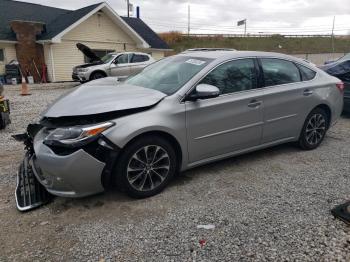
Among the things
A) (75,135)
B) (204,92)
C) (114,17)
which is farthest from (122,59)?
(75,135)

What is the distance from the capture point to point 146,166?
134 inches

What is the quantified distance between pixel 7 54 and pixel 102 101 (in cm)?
1865

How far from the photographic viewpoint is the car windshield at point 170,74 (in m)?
3.84

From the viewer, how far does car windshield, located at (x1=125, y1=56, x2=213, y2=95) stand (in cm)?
384

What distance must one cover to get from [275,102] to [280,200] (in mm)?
1526

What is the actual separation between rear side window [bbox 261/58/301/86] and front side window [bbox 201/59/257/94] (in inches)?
9.8

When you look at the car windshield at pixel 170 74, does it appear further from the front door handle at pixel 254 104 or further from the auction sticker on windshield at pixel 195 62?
the front door handle at pixel 254 104

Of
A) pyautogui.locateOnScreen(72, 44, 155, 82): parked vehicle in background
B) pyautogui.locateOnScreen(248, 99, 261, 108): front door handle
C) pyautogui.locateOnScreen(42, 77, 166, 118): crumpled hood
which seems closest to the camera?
pyautogui.locateOnScreen(42, 77, 166, 118): crumpled hood

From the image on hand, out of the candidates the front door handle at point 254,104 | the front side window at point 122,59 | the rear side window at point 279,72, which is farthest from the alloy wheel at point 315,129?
the front side window at point 122,59

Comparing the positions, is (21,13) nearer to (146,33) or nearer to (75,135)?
(146,33)

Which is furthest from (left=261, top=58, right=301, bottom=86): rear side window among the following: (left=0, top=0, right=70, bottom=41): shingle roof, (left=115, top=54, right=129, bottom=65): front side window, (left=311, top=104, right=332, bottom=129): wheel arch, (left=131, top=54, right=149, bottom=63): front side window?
(left=0, top=0, right=70, bottom=41): shingle roof

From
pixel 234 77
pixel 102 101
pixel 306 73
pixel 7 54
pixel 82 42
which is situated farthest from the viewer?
pixel 82 42

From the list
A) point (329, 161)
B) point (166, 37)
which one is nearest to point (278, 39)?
point (166, 37)

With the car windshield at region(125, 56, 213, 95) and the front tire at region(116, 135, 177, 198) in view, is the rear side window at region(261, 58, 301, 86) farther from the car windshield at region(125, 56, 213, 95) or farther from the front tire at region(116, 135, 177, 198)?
the front tire at region(116, 135, 177, 198)
